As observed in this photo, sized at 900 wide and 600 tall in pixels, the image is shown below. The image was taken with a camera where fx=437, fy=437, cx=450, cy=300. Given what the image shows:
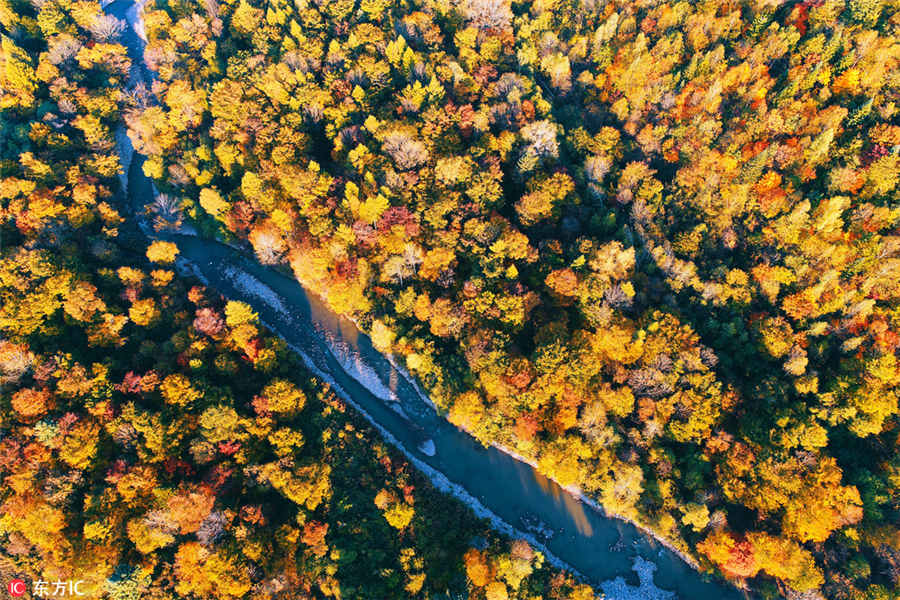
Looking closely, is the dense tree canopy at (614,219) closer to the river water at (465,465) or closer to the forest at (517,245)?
the forest at (517,245)

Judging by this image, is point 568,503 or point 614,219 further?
point 614,219

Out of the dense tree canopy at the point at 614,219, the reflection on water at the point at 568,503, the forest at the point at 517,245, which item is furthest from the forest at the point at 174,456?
the dense tree canopy at the point at 614,219

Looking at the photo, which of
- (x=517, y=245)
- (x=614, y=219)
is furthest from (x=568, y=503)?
(x=614, y=219)

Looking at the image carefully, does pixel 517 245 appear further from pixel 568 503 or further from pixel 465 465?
pixel 568 503

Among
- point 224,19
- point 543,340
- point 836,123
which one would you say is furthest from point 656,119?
point 224,19

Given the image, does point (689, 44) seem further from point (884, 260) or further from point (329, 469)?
point (329, 469)

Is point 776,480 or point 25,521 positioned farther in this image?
point 776,480
